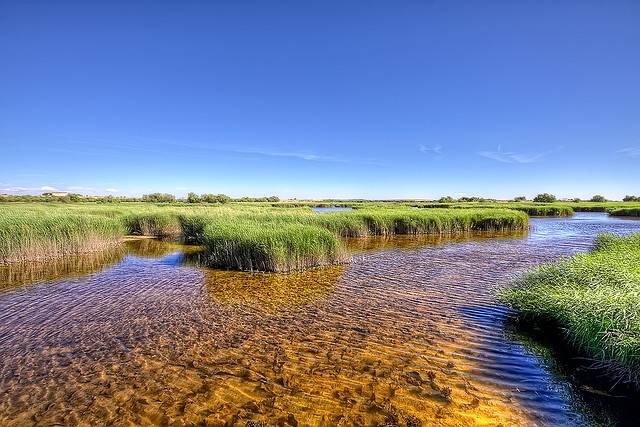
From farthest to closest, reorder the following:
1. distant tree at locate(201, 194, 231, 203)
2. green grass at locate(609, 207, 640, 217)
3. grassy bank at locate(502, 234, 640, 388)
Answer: distant tree at locate(201, 194, 231, 203)
green grass at locate(609, 207, 640, 217)
grassy bank at locate(502, 234, 640, 388)

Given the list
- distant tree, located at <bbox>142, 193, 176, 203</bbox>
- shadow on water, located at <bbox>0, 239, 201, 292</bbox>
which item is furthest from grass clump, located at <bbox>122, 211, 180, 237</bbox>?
distant tree, located at <bbox>142, 193, 176, 203</bbox>

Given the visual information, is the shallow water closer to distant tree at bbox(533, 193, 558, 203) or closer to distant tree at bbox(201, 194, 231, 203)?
distant tree at bbox(201, 194, 231, 203)

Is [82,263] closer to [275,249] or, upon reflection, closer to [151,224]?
[275,249]

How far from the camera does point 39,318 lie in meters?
8.43

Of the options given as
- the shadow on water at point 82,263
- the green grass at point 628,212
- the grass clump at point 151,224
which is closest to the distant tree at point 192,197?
the grass clump at point 151,224

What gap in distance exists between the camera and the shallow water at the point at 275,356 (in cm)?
473

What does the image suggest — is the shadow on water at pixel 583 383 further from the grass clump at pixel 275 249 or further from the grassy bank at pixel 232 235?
the grassy bank at pixel 232 235

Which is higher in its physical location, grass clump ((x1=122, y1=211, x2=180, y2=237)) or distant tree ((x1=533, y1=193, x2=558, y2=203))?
distant tree ((x1=533, y1=193, x2=558, y2=203))

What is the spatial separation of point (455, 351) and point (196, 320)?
5874 mm

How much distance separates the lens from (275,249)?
1359cm

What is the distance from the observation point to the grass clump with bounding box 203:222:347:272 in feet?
45.4

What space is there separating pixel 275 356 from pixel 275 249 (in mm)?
7350

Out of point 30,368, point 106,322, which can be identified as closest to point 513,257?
point 106,322

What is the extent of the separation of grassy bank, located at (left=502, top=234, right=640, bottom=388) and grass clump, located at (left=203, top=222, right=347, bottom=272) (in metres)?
7.75
